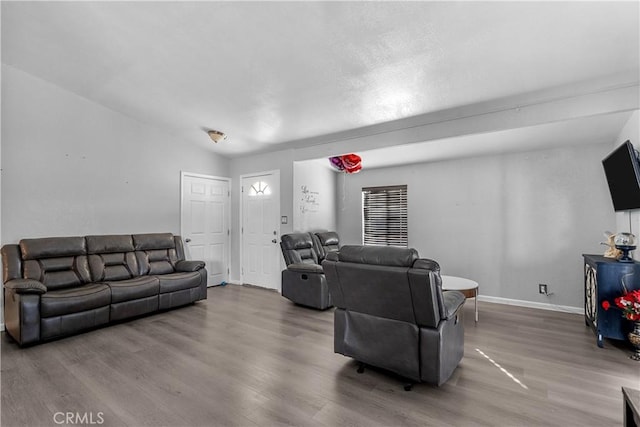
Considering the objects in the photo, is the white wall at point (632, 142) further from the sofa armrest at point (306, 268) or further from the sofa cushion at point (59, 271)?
the sofa cushion at point (59, 271)

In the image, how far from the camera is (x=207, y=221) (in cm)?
588

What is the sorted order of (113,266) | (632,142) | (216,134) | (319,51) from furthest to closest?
1. (216,134)
2. (113,266)
3. (632,142)
4. (319,51)

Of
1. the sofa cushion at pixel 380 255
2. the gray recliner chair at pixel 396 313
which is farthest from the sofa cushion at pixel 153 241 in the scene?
the sofa cushion at pixel 380 255

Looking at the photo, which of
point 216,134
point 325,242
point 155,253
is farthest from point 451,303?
point 155,253

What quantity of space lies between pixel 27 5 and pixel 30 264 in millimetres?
2742

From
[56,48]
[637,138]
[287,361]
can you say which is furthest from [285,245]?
[637,138]

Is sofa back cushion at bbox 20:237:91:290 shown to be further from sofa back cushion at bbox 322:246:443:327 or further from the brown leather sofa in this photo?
sofa back cushion at bbox 322:246:443:327

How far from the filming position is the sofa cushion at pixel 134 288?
3703 millimetres

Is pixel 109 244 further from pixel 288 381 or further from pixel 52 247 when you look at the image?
pixel 288 381

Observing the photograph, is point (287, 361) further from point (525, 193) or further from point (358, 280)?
point (525, 193)

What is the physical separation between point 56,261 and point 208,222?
244cm

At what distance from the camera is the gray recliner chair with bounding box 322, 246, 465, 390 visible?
210 centimetres

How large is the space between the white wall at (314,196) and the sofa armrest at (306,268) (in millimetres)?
960

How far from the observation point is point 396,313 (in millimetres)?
2238
